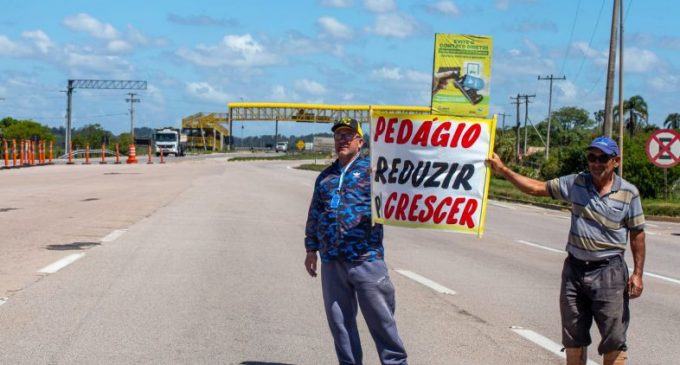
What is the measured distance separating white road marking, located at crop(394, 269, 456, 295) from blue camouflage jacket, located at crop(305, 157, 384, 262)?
16.3ft

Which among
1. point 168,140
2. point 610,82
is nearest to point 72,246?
point 610,82

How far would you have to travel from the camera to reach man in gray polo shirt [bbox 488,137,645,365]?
572 cm

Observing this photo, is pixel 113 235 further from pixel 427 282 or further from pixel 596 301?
pixel 596 301

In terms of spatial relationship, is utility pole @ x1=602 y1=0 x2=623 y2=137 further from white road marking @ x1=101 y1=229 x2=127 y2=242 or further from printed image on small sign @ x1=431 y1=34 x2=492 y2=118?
white road marking @ x1=101 y1=229 x2=127 y2=242

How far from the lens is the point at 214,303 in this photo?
367 inches

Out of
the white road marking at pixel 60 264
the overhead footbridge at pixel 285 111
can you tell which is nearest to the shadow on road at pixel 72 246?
the white road marking at pixel 60 264

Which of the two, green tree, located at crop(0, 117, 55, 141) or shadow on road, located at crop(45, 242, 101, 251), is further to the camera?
green tree, located at crop(0, 117, 55, 141)

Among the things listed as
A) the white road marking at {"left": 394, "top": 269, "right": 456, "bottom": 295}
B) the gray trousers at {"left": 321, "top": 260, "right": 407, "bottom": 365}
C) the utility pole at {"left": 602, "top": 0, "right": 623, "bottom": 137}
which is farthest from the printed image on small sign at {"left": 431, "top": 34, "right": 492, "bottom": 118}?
the gray trousers at {"left": 321, "top": 260, "right": 407, "bottom": 365}

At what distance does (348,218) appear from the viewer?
575 centimetres

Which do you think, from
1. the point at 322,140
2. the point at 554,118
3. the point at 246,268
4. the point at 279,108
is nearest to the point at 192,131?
the point at 322,140

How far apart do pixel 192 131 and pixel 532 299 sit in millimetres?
111724

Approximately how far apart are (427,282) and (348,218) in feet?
19.4

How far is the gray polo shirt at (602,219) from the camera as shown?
226 inches

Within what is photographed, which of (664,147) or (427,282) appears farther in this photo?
(664,147)
